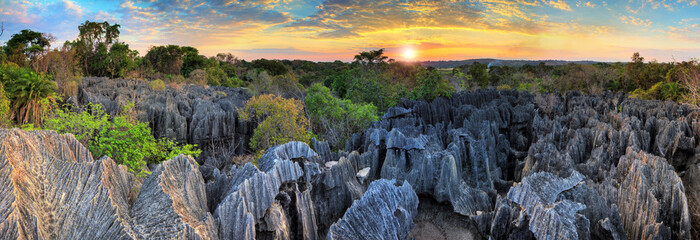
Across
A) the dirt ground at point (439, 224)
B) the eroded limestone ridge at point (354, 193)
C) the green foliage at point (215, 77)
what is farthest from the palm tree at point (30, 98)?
the green foliage at point (215, 77)

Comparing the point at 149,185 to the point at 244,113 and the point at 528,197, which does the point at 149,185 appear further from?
the point at 244,113

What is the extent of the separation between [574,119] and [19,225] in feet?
88.1

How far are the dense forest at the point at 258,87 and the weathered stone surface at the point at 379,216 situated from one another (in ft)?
38.0

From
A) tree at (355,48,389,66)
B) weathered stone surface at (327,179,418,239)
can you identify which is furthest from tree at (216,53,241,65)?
weathered stone surface at (327,179,418,239)

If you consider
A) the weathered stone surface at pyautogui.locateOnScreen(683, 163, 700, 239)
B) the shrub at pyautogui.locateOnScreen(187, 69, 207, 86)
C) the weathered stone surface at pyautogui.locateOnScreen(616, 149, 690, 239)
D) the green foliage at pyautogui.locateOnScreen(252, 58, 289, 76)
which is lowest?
the weathered stone surface at pyautogui.locateOnScreen(683, 163, 700, 239)

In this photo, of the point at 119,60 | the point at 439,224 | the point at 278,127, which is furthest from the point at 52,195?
the point at 119,60

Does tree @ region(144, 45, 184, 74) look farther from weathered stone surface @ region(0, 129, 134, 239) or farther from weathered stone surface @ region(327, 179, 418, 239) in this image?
weathered stone surface @ region(327, 179, 418, 239)

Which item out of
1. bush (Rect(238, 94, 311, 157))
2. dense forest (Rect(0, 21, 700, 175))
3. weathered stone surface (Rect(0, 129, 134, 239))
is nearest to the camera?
weathered stone surface (Rect(0, 129, 134, 239))

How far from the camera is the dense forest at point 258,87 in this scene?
18.0 m

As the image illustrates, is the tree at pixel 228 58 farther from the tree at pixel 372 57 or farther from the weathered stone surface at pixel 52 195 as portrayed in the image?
the weathered stone surface at pixel 52 195

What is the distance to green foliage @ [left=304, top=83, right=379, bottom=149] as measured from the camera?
26.3 metres

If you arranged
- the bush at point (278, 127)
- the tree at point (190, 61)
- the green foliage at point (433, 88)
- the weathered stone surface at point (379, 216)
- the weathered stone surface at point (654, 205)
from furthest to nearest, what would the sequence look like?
1. the tree at point (190, 61)
2. the green foliage at point (433, 88)
3. the bush at point (278, 127)
4. the weathered stone surface at point (654, 205)
5. the weathered stone surface at point (379, 216)

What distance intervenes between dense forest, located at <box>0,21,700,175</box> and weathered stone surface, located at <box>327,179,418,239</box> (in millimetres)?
11576

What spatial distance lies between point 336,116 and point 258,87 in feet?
101
